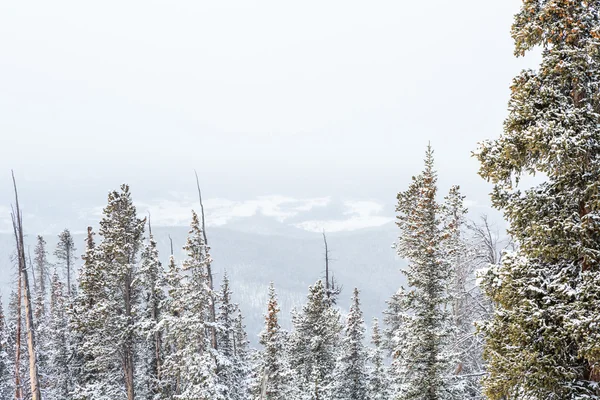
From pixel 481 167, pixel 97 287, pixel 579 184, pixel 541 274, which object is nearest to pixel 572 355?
pixel 541 274

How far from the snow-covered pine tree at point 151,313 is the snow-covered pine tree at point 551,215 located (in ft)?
60.8

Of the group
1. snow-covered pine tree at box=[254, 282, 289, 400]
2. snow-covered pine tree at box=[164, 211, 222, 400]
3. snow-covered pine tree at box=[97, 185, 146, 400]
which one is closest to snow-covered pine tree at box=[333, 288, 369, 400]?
snow-covered pine tree at box=[254, 282, 289, 400]

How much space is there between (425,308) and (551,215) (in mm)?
9656

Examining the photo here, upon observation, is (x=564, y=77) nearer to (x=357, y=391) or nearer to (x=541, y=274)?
(x=541, y=274)

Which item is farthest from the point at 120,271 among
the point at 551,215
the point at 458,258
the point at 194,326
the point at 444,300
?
the point at 551,215

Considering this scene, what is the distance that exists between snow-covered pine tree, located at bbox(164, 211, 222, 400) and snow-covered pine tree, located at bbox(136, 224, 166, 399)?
1547 mm

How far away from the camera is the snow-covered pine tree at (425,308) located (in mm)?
15094

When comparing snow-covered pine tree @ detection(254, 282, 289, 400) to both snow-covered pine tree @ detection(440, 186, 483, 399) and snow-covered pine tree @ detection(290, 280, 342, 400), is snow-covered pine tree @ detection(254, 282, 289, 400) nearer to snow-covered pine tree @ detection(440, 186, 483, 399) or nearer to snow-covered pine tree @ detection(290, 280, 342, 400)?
snow-covered pine tree @ detection(290, 280, 342, 400)

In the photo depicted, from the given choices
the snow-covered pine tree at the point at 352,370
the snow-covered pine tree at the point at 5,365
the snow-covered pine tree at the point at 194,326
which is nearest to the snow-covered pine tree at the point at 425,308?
the snow-covered pine tree at the point at 352,370

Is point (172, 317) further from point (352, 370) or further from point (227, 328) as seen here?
point (352, 370)

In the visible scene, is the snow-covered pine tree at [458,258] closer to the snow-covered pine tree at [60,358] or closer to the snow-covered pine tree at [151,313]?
the snow-covered pine tree at [151,313]

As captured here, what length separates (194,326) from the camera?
1995 centimetres

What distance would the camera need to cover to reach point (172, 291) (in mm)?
21125

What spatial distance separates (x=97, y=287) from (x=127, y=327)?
2.99 m
